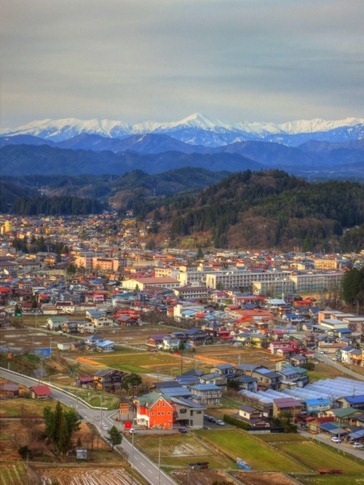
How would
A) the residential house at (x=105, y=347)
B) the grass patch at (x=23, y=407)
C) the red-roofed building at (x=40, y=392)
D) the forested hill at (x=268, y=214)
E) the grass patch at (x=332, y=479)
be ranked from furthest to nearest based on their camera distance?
the forested hill at (x=268, y=214) < the residential house at (x=105, y=347) < the red-roofed building at (x=40, y=392) < the grass patch at (x=23, y=407) < the grass patch at (x=332, y=479)

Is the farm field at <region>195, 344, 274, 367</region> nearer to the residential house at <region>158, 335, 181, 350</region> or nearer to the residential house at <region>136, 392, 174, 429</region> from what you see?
the residential house at <region>158, 335, 181, 350</region>

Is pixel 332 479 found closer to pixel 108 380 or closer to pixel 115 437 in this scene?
pixel 115 437

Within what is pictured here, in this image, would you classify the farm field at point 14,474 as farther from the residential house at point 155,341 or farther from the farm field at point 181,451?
the residential house at point 155,341

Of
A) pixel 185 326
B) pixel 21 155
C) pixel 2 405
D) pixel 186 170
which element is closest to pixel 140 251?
pixel 185 326

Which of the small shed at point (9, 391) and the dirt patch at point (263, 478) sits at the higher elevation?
the small shed at point (9, 391)

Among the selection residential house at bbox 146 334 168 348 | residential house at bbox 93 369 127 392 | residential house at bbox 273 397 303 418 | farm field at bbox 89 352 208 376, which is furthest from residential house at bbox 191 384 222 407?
residential house at bbox 146 334 168 348

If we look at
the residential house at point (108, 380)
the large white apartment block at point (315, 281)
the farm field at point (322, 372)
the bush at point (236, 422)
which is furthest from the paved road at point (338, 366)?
the large white apartment block at point (315, 281)
